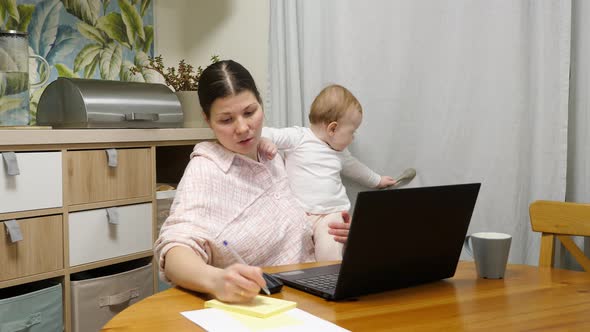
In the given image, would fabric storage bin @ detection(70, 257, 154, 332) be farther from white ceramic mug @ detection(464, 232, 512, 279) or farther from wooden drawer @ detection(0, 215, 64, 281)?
white ceramic mug @ detection(464, 232, 512, 279)

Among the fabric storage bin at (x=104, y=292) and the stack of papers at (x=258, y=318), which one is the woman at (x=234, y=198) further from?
the fabric storage bin at (x=104, y=292)

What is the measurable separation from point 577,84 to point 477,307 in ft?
3.47

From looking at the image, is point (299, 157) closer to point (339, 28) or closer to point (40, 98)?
point (339, 28)

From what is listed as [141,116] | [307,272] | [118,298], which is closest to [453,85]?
[307,272]

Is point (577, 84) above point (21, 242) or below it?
above

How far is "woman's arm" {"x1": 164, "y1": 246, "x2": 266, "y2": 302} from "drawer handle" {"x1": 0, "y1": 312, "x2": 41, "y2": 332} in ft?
3.16

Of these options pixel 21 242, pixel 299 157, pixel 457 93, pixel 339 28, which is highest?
pixel 339 28

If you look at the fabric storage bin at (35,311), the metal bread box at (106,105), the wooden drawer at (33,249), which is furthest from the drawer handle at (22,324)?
the metal bread box at (106,105)

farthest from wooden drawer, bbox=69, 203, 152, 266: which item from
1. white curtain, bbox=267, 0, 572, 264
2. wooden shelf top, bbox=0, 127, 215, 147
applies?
white curtain, bbox=267, 0, 572, 264

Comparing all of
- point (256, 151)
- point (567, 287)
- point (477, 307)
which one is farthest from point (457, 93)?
point (477, 307)

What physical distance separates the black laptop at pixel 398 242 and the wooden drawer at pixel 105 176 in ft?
3.75

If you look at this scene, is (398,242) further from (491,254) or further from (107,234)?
(107,234)

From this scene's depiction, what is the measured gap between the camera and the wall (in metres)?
2.73

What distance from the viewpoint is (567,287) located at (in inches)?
47.4
